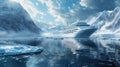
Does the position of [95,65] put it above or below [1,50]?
below

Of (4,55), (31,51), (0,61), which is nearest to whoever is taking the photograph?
(0,61)

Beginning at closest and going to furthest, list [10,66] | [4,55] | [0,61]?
[10,66]
[0,61]
[4,55]

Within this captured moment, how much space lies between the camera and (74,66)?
33844mm

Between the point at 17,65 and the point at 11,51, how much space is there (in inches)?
387

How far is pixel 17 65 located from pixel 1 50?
35.1 ft

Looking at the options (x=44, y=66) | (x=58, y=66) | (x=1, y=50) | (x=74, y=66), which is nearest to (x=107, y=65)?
(x=74, y=66)

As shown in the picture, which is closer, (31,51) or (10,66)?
(10,66)

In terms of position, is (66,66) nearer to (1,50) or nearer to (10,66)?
(10,66)

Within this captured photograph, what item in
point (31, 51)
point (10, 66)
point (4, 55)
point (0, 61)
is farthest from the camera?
point (31, 51)

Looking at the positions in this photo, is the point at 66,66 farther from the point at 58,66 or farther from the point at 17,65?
the point at 17,65

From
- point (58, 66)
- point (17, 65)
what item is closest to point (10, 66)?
point (17, 65)

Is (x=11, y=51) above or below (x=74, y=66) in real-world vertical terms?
above

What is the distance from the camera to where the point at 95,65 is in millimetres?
34688

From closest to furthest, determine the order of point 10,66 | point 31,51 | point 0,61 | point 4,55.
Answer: point 10,66, point 0,61, point 4,55, point 31,51
